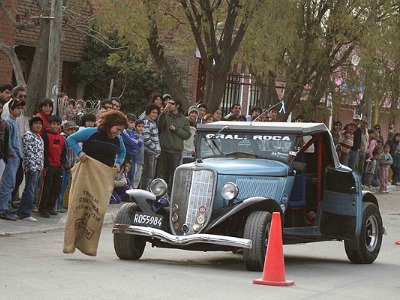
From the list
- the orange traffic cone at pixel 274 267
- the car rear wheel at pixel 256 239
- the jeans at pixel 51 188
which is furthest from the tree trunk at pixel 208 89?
the orange traffic cone at pixel 274 267

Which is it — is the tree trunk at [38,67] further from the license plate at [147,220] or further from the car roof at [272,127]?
the license plate at [147,220]

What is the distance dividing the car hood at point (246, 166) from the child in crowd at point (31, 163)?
3796 millimetres

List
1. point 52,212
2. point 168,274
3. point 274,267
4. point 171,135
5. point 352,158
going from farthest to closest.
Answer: point 352,158
point 171,135
point 52,212
point 168,274
point 274,267

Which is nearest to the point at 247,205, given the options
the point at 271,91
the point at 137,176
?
the point at 137,176

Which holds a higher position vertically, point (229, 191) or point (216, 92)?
point (216, 92)

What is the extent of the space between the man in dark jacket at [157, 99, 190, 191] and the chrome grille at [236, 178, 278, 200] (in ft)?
24.7

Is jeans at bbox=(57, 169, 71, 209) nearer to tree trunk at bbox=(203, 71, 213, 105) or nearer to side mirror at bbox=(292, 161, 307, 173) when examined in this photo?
side mirror at bbox=(292, 161, 307, 173)

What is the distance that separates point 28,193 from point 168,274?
216 inches

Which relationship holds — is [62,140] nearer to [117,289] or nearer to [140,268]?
[140,268]

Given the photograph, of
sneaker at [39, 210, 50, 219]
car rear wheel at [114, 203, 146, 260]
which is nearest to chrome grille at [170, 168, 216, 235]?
car rear wheel at [114, 203, 146, 260]

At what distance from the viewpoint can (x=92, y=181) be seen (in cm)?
1375

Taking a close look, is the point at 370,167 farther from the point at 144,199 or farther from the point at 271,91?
the point at 144,199

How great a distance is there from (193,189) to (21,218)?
4.72m

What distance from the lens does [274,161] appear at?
14.4m
